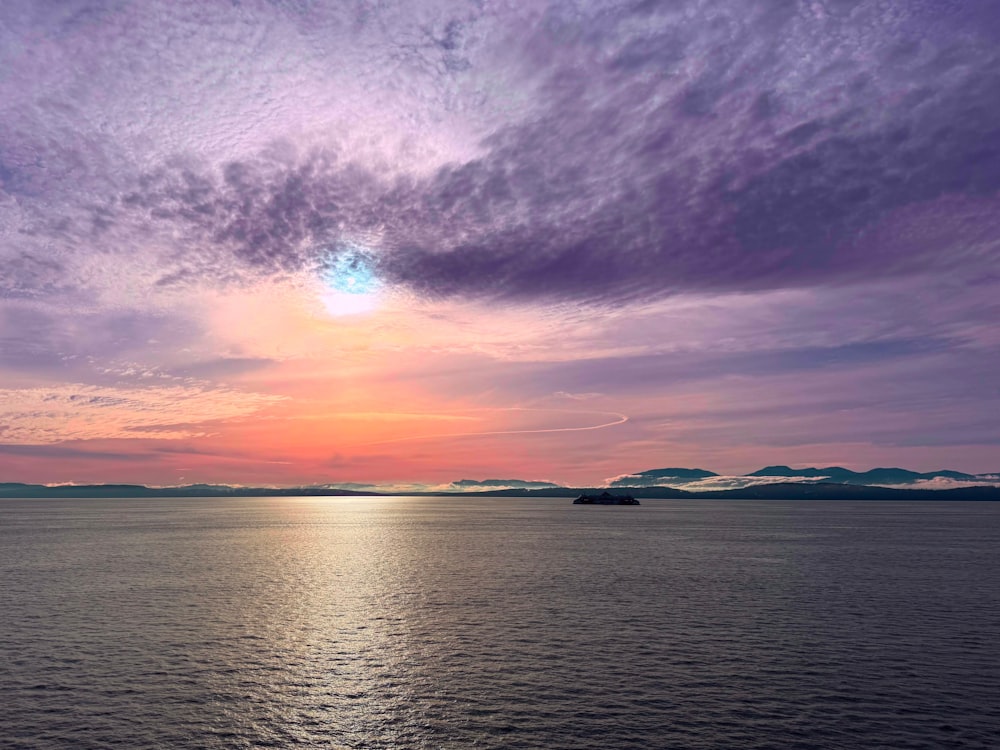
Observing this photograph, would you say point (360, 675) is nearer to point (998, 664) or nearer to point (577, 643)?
point (577, 643)

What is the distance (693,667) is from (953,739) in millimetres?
14455

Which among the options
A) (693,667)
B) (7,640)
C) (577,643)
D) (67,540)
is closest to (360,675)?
(577,643)

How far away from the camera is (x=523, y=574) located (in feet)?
286

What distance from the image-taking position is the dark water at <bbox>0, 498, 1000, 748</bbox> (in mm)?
31922

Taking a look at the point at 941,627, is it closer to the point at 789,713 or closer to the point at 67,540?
the point at 789,713

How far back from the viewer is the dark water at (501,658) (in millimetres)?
31922

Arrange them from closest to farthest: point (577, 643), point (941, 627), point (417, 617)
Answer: point (577, 643), point (941, 627), point (417, 617)

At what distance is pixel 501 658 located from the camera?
145 feet

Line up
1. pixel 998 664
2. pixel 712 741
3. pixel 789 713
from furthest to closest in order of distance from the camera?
pixel 998 664
pixel 789 713
pixel 712 741

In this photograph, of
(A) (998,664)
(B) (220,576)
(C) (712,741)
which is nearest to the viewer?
(C) (712,741)

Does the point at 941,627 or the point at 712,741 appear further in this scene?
the point at 941,627

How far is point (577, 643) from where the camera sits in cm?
4819

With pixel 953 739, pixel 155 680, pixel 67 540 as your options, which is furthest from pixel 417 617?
pixel 67 540

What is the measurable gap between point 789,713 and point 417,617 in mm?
33976
